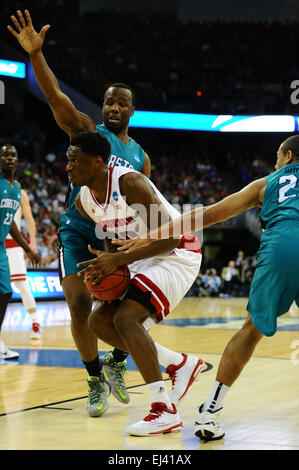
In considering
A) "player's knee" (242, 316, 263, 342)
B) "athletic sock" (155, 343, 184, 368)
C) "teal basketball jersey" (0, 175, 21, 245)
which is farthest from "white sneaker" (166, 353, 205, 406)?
"teal basketball jersey" (0, 175, 21, 245)

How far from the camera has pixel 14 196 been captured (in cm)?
739

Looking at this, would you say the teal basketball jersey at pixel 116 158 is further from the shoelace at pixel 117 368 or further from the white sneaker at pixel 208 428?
the white sneaker at pixel 208 428

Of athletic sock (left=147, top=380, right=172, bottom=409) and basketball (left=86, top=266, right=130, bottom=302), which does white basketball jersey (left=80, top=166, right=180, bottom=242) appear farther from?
athletic sock (left=147, top=380, right=172, bottom=409)

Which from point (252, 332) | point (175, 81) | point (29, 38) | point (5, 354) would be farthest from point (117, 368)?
point (175, 81)

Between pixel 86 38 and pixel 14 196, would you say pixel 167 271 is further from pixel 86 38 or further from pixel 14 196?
pixel 86 38

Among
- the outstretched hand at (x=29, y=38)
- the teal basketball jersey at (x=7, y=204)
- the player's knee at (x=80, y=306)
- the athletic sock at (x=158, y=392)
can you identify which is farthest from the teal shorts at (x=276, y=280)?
the teal basketball jersey at (x=7, y=204)

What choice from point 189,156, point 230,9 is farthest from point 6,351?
point 230,9

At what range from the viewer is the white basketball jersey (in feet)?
13.2

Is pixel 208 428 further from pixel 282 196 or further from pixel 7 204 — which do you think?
pixel 7 204

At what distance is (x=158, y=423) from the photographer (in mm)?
3742

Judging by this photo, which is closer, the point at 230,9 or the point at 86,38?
the point at 86,38

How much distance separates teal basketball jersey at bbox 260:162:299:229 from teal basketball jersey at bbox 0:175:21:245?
156 inches

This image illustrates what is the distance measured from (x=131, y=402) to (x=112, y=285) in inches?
48.6

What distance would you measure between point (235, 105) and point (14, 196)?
18203 millimetres
